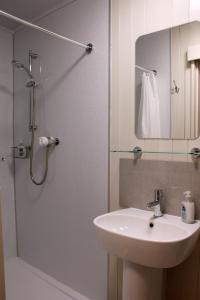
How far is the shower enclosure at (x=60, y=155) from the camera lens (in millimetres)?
1805

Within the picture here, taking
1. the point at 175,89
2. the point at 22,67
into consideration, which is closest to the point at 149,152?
the point at 175,89

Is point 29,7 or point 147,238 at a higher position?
point 29,7

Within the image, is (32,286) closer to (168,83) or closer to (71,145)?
(71,145)

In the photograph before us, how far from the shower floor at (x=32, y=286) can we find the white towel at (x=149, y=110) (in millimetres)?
1406

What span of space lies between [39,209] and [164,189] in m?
1.30

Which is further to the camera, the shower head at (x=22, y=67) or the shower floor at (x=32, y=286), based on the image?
the shower head at (x=22, y=67)

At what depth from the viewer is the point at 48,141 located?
2.05 meters

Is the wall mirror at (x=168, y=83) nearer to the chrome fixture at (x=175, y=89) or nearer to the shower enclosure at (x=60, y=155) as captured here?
the chrome fixture at (x=175, y=89)

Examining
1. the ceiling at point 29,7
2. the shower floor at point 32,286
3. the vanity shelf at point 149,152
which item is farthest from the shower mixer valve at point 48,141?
the shower floor at point 32,286

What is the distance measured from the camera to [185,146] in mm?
1391

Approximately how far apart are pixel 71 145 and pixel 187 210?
104cm

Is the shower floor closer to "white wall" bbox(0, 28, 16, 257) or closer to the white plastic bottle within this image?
"white wall" bbox(0, 28, 16, 257)

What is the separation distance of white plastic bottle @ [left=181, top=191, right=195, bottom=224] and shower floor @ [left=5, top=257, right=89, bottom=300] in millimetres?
1160

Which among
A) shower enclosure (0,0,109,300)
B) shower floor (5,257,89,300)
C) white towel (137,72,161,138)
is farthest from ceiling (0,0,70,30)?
shower floor (5,257,89,300)
